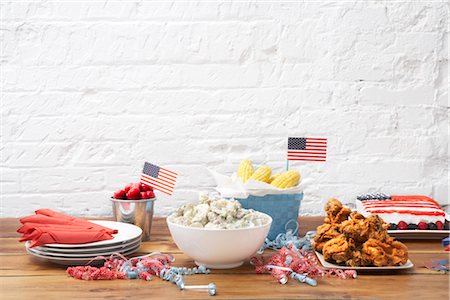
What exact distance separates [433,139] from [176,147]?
931 mm

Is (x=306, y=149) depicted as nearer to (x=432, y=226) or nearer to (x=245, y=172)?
(x=245, y=172)

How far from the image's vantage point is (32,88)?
2.23 meters

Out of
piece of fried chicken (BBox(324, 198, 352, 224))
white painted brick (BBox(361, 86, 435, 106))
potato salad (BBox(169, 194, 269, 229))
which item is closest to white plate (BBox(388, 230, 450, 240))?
piece of fried chicken (BBox(324, 198, 352, 224))

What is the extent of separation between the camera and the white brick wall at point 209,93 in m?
2.23

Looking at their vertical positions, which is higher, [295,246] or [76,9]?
[76,9]

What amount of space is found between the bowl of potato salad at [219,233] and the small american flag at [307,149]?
0.35 meters

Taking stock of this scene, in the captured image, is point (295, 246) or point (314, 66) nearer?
point (295, 246)

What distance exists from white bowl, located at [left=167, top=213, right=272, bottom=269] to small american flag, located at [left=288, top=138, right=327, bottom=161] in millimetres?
380

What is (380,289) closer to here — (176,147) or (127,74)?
(176,147)

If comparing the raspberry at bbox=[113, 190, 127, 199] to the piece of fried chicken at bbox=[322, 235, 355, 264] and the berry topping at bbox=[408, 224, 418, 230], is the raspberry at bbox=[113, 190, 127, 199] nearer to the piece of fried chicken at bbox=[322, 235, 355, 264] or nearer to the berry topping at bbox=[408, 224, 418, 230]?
the piece of fried chicken at bbox=[322, 235, 355, 264]

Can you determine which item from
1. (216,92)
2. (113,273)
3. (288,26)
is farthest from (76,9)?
(113,273)

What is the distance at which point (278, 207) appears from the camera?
65.8 inches

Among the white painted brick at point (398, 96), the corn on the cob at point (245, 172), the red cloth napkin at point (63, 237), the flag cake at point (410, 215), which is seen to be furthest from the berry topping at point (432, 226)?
the red cloth napkin at point (63, 237)

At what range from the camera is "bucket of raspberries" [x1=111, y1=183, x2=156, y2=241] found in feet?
5.65
